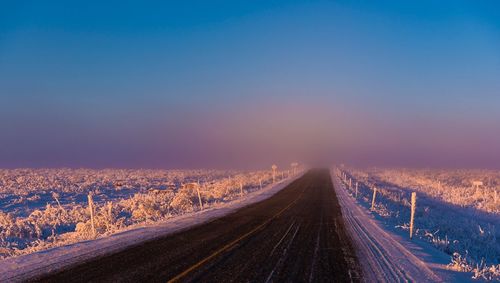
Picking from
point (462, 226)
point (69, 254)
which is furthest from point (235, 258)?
point (462, 226)

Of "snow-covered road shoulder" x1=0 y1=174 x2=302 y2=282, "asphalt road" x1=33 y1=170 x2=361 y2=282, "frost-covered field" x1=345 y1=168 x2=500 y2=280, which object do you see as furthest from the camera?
"frost-covered field" x1=345 y1=168 x2=500 y2=280

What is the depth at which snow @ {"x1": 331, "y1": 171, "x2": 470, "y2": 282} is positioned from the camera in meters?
7.98

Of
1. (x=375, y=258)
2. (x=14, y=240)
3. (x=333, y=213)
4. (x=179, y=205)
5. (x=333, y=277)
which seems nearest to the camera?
(x=333, y=277)

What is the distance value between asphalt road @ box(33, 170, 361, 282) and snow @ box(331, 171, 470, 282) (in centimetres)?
41

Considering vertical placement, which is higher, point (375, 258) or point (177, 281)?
point (177, 281)

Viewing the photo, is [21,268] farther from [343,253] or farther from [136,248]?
[343,253]

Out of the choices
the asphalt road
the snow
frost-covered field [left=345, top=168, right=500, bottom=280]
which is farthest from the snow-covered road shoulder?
frost-covered field [left=345, top=168, right=500, bottom=280]

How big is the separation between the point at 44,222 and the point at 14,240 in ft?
9.49

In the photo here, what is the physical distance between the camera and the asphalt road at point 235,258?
7.38 metres

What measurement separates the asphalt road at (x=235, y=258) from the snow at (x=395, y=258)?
1.33 ft

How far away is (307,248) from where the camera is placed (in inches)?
404

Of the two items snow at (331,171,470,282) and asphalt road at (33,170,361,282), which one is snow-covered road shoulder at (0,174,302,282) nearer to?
asphalt road at (33,170,361,282)

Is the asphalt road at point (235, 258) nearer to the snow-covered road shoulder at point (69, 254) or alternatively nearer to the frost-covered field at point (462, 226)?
the snow-covered road shoulder at point (69, 254)

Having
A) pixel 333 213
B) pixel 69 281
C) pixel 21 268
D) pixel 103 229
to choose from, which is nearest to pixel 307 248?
pixel 69 281
